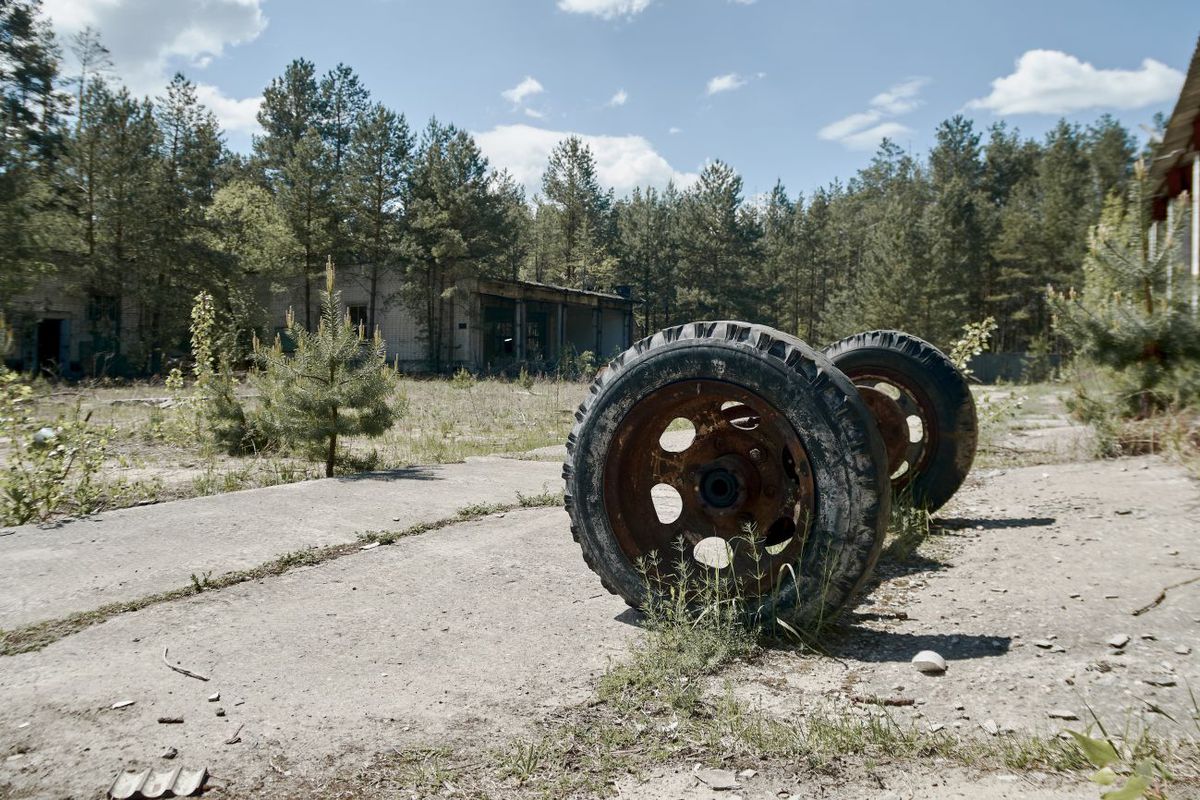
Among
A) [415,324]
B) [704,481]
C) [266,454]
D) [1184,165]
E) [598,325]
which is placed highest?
[1184,165]

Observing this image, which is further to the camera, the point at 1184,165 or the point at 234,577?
the point at 1184,165

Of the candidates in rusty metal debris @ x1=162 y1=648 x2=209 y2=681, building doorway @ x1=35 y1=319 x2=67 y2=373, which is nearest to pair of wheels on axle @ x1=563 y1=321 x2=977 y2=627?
rusty metal debris @ x1=162 y1=648 x2=209 y2=681

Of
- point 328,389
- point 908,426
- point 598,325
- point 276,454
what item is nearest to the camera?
point 908,426

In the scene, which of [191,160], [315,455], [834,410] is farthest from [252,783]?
[191,160]

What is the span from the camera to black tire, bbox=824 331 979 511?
4.80 metres

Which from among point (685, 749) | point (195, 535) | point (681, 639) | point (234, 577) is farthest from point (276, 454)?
point (685, 749)

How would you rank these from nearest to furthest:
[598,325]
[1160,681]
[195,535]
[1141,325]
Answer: [1160,681], [195,535], [1141,325], [598,325]

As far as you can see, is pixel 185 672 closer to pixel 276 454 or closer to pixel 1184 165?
pixel 276 454

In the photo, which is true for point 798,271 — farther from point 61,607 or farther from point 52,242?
point 61,607

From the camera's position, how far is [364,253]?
3419 centimetres

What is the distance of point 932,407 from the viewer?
4902 mm

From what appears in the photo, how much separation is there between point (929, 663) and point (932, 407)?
2.85 meters

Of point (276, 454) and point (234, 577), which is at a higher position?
point (276, 454)

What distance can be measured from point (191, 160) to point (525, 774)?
4045 centimetres
